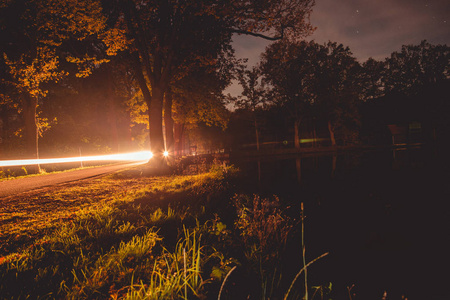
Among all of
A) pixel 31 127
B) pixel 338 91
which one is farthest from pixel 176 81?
pixel 338 91

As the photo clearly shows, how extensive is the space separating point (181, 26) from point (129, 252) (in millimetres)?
12226

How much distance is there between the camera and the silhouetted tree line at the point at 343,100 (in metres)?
38.4

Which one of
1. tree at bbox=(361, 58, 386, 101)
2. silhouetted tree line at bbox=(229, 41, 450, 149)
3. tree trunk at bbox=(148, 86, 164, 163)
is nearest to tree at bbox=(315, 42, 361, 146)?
silhouetted tree line at bbox=(229, 41, 450, 149)

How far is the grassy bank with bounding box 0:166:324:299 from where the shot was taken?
2455 millimetres

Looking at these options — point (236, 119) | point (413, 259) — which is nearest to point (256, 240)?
point (413, 259)

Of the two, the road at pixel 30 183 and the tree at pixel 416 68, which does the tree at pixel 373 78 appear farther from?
Result: the road at pixel 30 183

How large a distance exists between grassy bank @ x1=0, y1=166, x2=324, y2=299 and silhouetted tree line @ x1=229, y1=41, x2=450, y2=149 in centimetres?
3215

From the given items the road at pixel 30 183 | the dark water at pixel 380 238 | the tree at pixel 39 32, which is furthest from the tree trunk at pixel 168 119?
the dark water at pixel 380 238

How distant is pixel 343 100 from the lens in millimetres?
37906

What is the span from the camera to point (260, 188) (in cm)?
1114

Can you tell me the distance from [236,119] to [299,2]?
39.9 metres

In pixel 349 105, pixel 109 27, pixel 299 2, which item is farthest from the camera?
pixel 349 105

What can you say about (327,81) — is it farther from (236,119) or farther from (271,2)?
(271,2)

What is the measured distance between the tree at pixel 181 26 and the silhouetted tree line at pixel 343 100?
21212 mm
